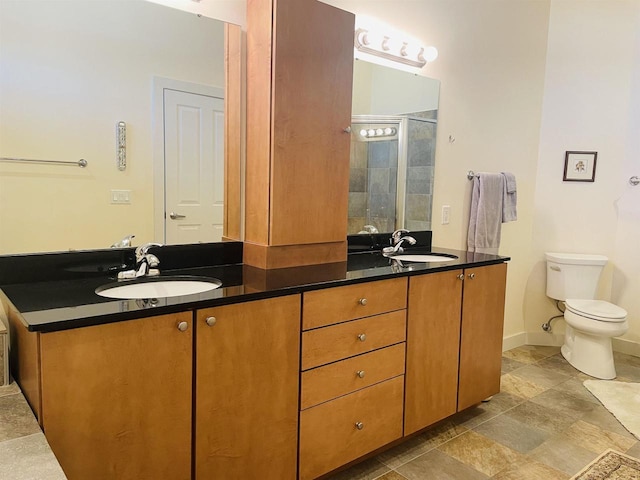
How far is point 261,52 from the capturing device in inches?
75.5

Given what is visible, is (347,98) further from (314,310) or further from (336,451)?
(336,451)

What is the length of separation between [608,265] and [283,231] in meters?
2.93

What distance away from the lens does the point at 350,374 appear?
5.91 feet

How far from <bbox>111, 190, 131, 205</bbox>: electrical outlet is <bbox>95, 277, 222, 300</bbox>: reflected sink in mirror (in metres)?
0.30

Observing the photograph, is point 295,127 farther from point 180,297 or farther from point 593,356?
point 593,356

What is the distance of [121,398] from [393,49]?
223 centimetres

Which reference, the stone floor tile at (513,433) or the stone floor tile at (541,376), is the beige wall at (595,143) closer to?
the stone floor tile at (541,376)

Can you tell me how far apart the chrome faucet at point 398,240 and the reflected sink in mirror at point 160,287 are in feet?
3.95

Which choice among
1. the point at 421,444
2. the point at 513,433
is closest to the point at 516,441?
the point at 513,433

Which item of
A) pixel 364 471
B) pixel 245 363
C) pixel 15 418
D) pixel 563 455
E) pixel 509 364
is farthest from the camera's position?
pixel 509 364

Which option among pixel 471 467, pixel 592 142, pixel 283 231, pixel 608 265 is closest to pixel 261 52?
pixel 283 231

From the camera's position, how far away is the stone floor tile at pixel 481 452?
79.8 inches

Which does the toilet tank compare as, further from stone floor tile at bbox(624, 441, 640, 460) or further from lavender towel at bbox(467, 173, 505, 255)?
stone floor tile at bbox(624, 441, 640, 460)

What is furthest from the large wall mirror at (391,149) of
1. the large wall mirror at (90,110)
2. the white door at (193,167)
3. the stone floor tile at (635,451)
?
the stone floor tile at (635,451)
